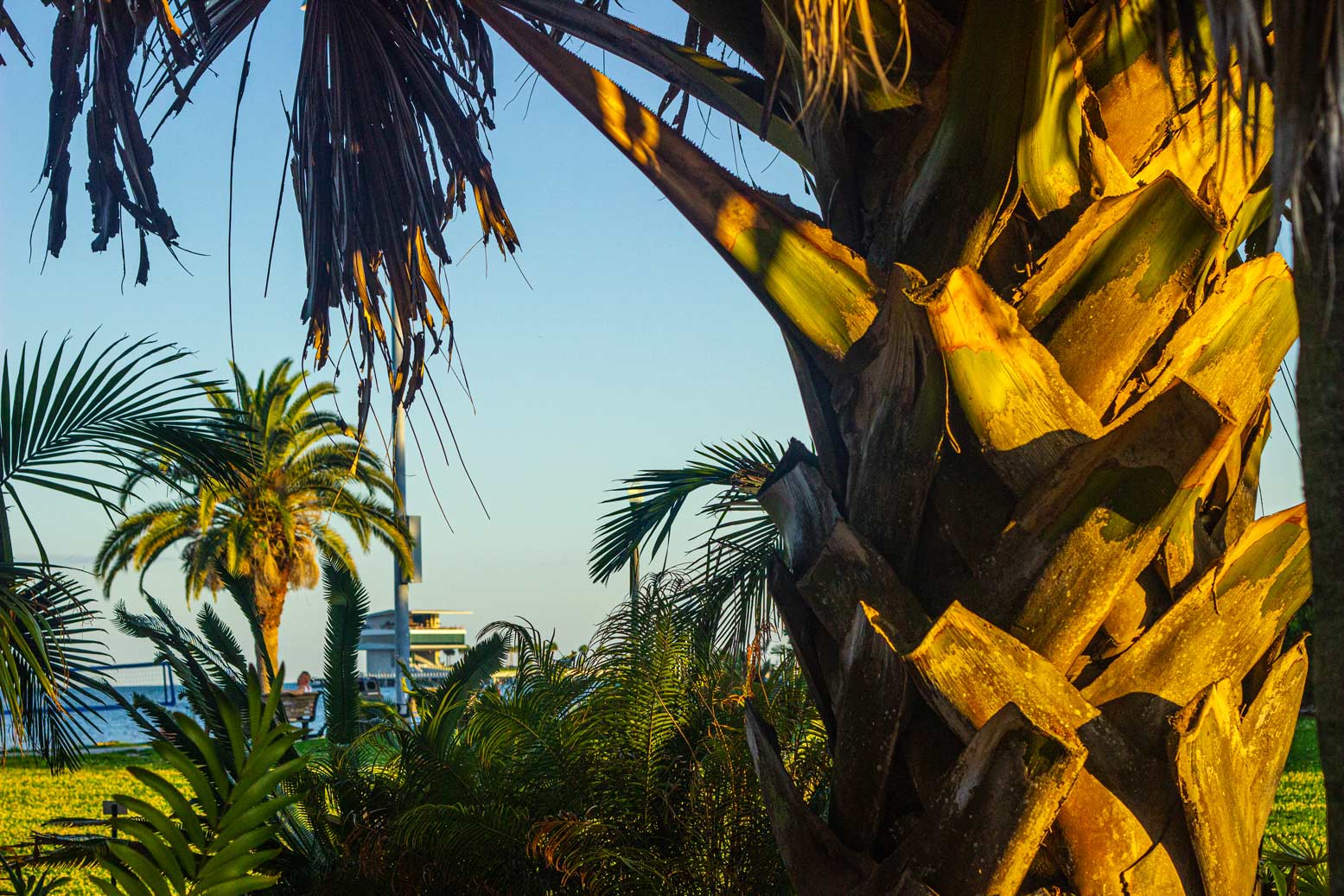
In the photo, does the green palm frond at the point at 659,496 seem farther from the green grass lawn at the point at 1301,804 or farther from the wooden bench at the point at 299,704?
the wooden bench at the point at 299,704

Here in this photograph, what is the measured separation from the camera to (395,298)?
3895 mm

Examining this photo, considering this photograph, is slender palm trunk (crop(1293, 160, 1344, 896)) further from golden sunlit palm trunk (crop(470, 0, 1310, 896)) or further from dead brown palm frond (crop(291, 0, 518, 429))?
dead brown palm frond (crop(291, 0, 518, 429))

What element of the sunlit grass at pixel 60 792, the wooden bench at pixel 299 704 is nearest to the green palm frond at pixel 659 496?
the sunlit grass at pixel 60 792

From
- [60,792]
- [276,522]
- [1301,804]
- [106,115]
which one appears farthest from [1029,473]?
[276,522]

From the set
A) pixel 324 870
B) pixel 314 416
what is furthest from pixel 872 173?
pixel 314 416

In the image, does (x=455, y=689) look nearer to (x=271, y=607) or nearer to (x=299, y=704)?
(x=271, y=607)

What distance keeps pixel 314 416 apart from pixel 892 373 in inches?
904

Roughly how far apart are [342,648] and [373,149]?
5.64 meters

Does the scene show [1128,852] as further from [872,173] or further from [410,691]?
[410,691]

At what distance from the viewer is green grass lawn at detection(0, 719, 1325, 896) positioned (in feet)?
30.8

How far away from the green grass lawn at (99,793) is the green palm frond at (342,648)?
1641 mm

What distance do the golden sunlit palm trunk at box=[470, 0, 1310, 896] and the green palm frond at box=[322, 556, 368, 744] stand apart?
700 cm

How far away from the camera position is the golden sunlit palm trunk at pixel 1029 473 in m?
1.76

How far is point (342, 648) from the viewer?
8.64 metres
